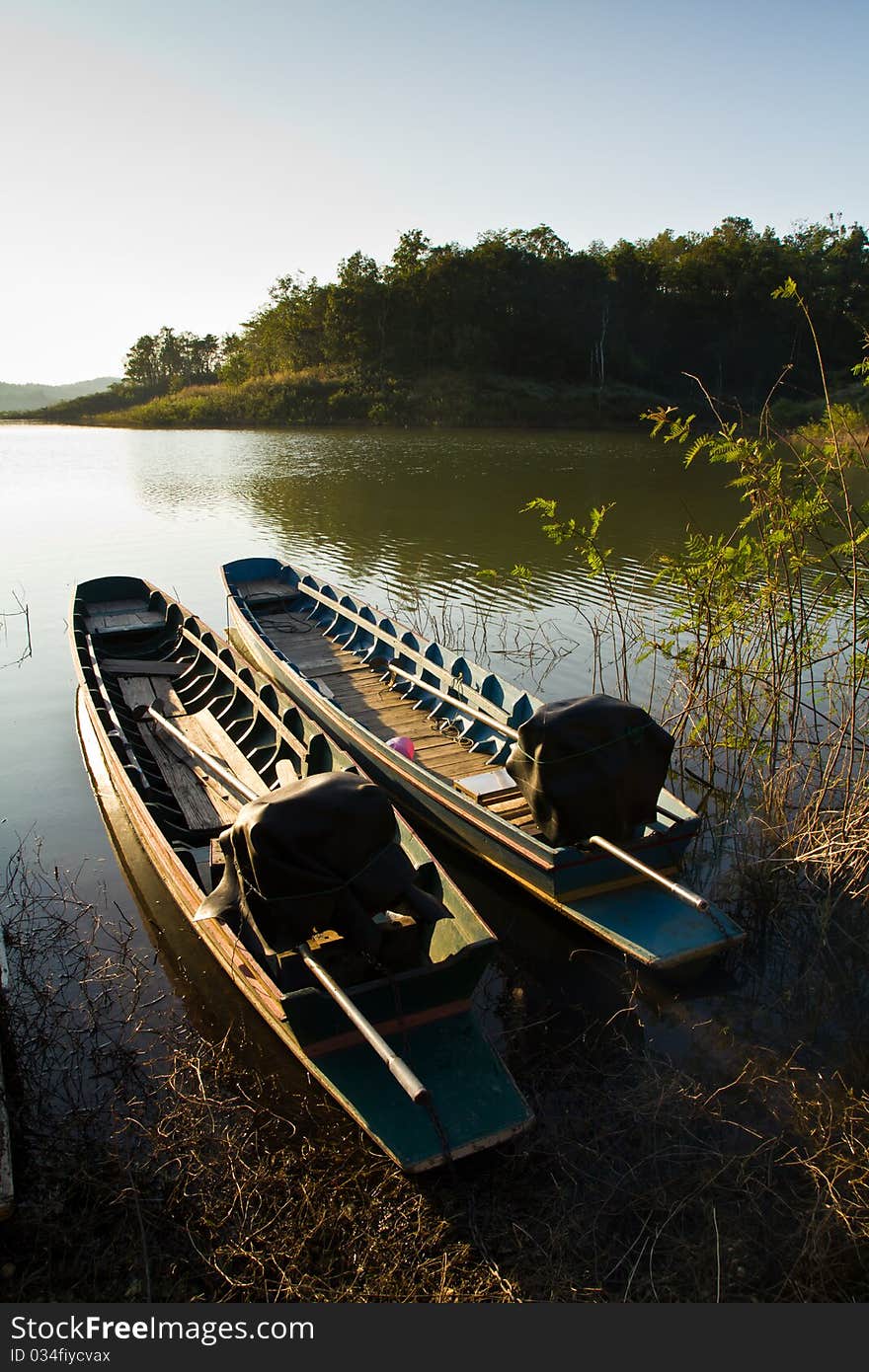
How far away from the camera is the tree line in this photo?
217ft

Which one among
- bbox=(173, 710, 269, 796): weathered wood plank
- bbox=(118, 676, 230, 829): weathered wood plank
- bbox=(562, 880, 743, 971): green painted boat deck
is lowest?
bbox=(562, 880, 743, 971): green painted boat deck

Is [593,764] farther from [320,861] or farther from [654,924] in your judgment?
[320,861]

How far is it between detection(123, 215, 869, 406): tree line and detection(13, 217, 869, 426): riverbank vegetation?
0.11 metres

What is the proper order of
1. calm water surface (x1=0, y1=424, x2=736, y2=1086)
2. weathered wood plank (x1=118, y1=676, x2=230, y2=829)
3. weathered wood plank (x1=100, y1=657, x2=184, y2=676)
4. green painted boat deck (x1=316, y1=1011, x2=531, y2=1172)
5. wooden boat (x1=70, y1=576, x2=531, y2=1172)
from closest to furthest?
green painted boat deck (x1=316, y1=1011, x2=531, y2=1172), wooden boat (x1=70, y1=576, x2=531, y2=1172), weathered wood plank (x1=118, y1=676, x2=230, y2=829), calm water surface (x1=0, y1=424, x2=736, y2=1086), weathered wood plank (x1=100, y1=657, x2=184, y2=676)

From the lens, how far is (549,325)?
6744 cm

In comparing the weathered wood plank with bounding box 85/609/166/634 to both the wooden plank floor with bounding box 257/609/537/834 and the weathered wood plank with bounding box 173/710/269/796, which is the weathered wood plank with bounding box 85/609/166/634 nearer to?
the wooden plank floor with bounding box 257/609/537/834

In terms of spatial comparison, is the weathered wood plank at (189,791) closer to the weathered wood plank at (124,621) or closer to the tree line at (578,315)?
the weathered wood plank at (124,621)

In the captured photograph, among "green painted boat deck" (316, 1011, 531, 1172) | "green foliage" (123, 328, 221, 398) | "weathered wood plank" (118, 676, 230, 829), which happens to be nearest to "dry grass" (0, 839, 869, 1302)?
"green painted boat deck" (316, 1011, 531, 1172)

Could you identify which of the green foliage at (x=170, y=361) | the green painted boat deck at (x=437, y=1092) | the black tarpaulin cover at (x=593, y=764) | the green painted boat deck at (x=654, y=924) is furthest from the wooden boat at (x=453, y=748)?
the green foliage at (x=170, y=361)

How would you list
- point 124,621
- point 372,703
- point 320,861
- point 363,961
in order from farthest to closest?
point 124,621 → point 372,703 → point 363,961 → point 320,861

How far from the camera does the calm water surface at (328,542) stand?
38.0 feet

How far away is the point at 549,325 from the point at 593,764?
221 ft

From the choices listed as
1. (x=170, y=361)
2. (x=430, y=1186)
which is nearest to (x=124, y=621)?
(x=430, y=1186)

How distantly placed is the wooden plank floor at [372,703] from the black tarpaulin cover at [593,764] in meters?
0.98
